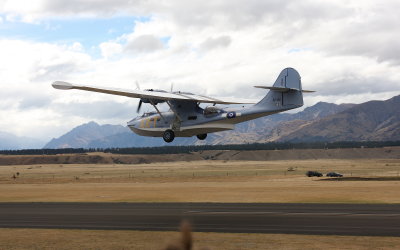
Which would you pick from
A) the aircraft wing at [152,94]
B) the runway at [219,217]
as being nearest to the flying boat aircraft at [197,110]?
the aircraft wing at [152,94]

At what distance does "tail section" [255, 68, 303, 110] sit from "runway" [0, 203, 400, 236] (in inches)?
366

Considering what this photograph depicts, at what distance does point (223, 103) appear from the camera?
51.7 metres

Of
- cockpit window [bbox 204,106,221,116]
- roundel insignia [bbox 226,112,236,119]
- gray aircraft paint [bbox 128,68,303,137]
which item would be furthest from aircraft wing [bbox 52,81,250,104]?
roundel insignia [bbox 226,112,236,119]

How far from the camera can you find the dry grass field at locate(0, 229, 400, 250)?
3031cm

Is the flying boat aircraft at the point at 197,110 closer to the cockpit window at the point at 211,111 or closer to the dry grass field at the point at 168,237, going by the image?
the cockpit window at the point at 211,111

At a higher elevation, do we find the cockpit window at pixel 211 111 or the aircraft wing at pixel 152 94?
the aircraft wing at pixel 152 94

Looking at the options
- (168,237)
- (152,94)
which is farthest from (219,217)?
(168,237)

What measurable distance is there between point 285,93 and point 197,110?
766 centimetres

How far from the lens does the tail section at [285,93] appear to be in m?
45.4

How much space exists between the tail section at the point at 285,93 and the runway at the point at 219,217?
9.30 m

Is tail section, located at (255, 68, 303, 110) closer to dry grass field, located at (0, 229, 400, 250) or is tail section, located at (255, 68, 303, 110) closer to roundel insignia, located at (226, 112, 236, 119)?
roundel insignia, located at (226, 112, 236, 119)

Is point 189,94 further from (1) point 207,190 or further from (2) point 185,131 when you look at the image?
(1) point 207,190

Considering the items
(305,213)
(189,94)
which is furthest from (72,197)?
(305,213)

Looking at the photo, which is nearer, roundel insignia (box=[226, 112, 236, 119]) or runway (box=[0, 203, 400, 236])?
runway (box=[0, 203, 400, 236])
